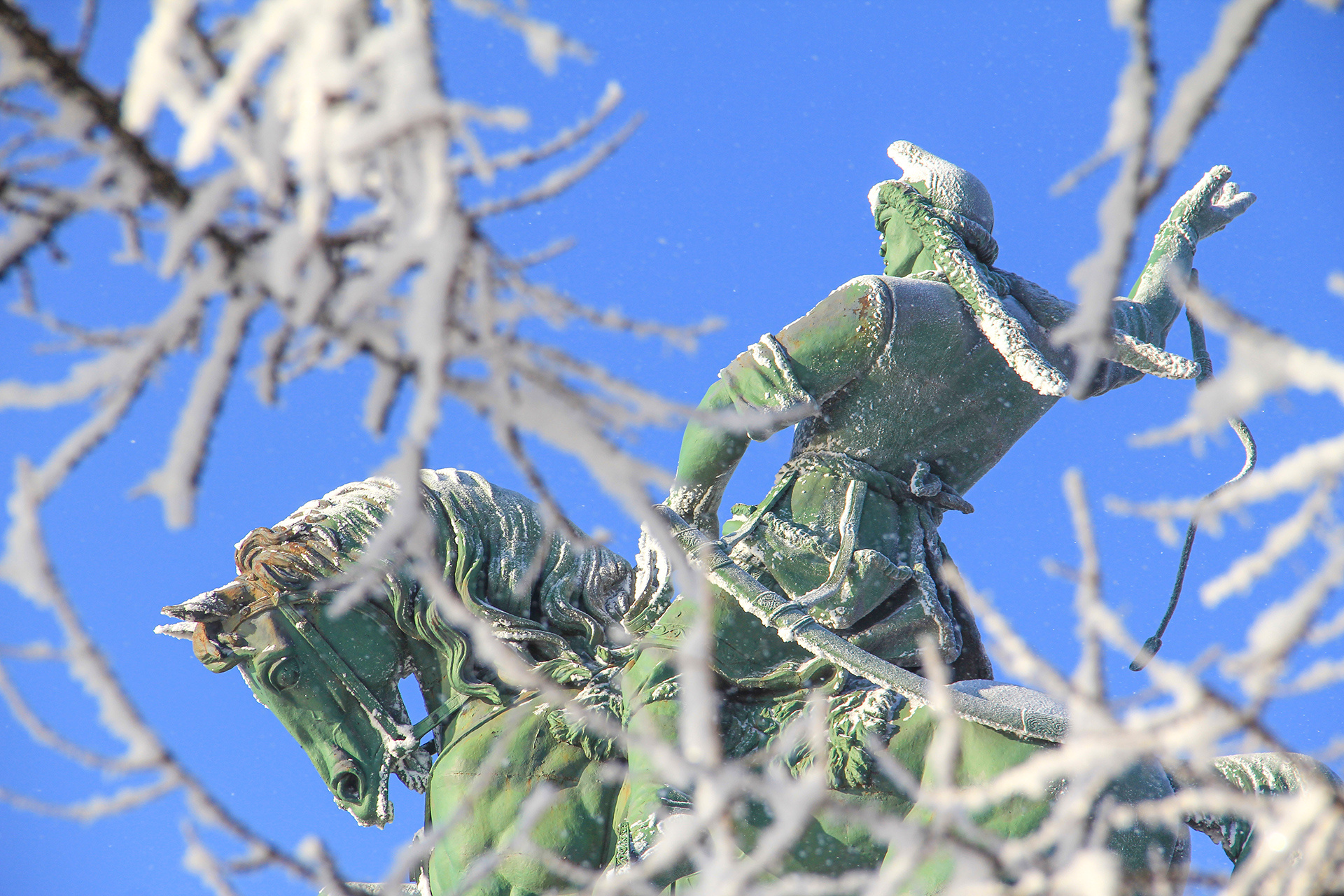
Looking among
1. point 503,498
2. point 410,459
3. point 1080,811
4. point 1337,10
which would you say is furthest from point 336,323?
point 503,498

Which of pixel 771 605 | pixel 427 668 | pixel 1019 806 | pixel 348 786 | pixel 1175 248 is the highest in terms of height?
pixel 427 668

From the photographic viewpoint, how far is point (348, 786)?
4.25 m

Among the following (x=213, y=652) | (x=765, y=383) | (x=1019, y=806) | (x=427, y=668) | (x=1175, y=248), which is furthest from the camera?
(x=427, y=668)

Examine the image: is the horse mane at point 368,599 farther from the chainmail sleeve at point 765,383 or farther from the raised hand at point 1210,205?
the raised hand at point 1210,205

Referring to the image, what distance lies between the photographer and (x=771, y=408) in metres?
3.71

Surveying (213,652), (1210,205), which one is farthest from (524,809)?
(1210,205)

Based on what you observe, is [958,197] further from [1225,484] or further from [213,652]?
[213,652]

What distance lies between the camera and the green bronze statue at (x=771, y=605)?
3363 millimetres

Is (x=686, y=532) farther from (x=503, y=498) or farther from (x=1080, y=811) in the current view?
(x=1080, y=811)

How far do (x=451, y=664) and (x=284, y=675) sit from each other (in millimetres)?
497

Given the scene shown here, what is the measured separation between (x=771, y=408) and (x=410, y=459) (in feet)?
8.46

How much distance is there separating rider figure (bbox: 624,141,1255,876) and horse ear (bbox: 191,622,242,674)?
1262 millimetres

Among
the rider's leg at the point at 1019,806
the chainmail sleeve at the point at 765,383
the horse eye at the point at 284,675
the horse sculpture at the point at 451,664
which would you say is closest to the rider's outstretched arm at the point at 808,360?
the chainmail sleeve at the point at 765,383

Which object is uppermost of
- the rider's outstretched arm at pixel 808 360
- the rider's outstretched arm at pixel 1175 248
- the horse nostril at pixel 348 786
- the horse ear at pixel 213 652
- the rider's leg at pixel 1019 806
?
the horse ear at pixel 213 652
